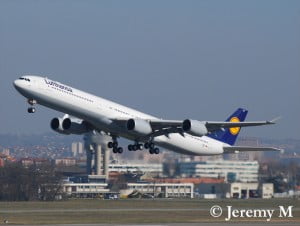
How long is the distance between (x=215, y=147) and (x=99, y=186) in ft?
108

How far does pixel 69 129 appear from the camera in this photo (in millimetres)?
67250

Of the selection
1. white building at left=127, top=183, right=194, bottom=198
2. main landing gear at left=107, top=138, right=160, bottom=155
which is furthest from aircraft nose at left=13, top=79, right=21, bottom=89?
A: white building at left=127, top=183, right=194, bottom=198

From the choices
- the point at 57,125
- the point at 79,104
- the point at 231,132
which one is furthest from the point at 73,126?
the point at 231,132

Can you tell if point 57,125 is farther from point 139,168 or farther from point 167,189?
point 167,189

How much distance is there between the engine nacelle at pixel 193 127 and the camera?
64.1 m

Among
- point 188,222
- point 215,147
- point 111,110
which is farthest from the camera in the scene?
point 215,147

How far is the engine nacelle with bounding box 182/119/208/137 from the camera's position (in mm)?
64062

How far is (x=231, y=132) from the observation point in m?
75.8

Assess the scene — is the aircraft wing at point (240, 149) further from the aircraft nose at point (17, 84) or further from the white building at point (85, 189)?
the white building at point (85, 189)

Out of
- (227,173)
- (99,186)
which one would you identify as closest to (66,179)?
(99,186)

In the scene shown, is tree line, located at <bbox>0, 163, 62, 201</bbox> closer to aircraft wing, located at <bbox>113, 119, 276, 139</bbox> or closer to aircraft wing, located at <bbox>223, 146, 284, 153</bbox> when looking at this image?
aircraft wing, located at <bbox>223, 146, 284, 153</bbox>

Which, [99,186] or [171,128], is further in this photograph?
[99,186]

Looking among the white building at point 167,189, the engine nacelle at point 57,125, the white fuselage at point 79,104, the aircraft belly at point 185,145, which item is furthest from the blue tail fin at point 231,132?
the white building at point 167,189

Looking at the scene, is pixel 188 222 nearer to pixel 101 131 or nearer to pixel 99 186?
pixel 101 131
